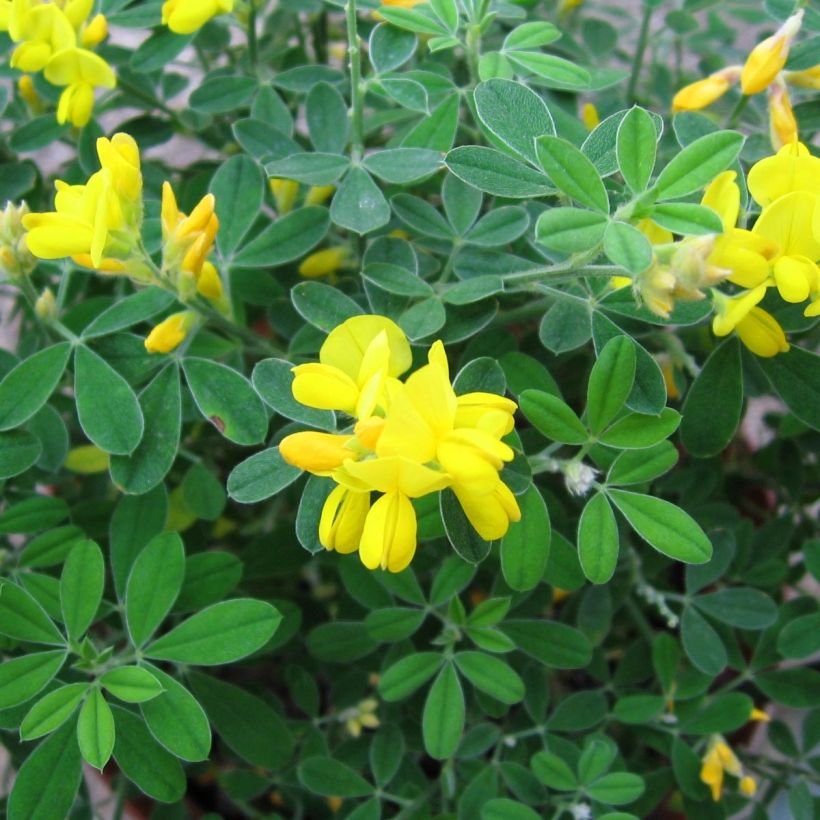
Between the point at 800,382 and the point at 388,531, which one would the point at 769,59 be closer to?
the point at 800,382

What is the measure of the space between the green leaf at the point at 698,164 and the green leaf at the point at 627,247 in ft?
0.15

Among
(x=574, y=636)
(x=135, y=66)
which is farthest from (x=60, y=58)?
(x=574, y=636)

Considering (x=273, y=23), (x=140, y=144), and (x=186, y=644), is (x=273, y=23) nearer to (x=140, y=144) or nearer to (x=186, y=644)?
(x=140, y=144)

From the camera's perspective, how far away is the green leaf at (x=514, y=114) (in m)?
0.65

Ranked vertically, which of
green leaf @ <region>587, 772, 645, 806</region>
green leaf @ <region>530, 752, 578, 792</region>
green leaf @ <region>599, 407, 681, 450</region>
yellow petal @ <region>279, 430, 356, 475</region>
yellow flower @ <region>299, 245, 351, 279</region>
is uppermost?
yellow petal @ <region>279, 430, 356, 475</region>

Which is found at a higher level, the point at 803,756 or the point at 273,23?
the point at 273,23

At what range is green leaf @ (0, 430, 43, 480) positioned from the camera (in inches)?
28.9

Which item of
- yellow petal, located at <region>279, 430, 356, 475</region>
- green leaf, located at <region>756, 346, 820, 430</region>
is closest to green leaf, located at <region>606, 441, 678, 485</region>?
green leaf, located at <region>756, 346, 820, 430</region>

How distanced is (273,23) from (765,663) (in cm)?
103

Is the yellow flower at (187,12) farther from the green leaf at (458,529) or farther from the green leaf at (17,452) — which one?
the green leaf at (458,529)

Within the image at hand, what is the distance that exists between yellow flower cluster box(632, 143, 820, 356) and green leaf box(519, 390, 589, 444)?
0.11 meters

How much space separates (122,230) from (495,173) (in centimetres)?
29

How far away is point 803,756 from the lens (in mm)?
1006

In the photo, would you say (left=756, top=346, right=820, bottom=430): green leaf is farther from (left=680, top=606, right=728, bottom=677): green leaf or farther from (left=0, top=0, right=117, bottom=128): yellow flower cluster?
(left=0, top=0, right=117, bottom=128): yellow flower cluster
